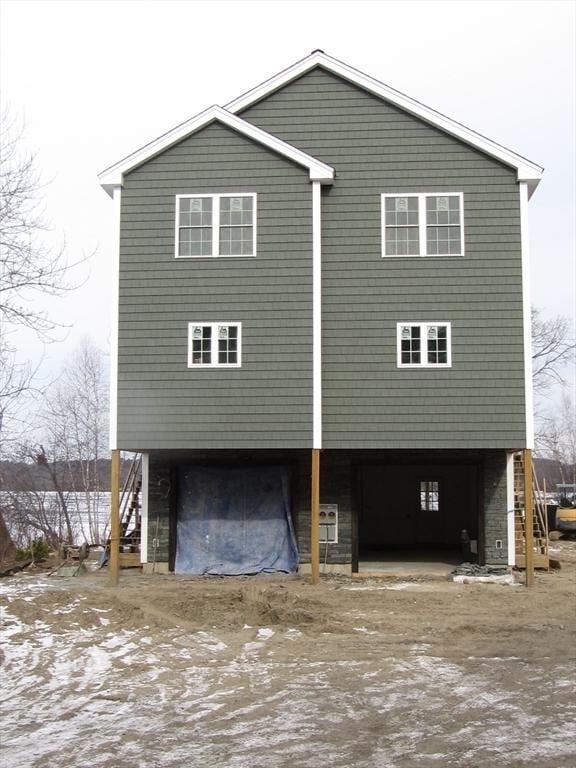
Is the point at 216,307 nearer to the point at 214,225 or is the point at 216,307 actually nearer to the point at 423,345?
the point at 214,225

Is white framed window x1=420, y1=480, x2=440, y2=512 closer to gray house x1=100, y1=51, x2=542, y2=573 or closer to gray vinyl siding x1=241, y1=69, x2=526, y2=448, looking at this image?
gray house x1=100, y1=51, x2=542, y2=573

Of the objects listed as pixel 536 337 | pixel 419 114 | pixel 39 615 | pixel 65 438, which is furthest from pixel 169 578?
pixel 536 337

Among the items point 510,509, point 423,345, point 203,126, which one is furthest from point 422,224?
point 510,509

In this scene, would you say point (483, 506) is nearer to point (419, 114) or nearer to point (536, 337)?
point (419, 114)

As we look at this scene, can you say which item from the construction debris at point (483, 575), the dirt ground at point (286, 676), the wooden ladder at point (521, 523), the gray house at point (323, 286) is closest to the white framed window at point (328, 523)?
the gray house at point (323, 286)

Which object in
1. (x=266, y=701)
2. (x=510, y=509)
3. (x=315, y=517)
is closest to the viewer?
(x=266, y=701)

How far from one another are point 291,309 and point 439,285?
3093mm

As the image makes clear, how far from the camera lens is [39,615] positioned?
13844 mm

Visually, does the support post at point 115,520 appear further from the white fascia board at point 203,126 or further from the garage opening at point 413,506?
the garage opening at point 413,506

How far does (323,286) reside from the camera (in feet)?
59.7

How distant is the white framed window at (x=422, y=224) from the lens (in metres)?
18.2

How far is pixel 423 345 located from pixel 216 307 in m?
4.24

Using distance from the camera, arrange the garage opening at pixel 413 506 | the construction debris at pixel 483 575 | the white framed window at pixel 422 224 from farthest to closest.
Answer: the garage opening at pixel 413 506 → the white framed window at pixel 422 224 → the construction debris at pixel 483 575

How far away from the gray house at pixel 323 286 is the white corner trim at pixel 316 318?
3cm
